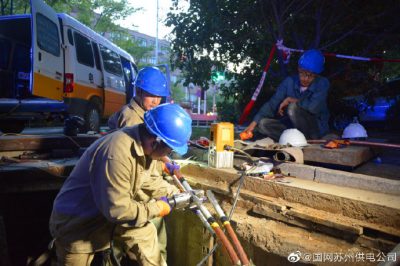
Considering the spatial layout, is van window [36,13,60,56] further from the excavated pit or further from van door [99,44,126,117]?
the excavated pit

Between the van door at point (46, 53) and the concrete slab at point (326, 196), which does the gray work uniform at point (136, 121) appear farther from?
the van door at point (46, 53)

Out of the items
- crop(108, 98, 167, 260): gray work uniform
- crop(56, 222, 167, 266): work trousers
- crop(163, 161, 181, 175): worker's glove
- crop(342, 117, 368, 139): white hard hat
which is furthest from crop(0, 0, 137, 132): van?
crop(342, 117, 368, 139): white hard hat

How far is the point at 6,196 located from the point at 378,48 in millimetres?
8049

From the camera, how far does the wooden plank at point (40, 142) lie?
4327 millimetres

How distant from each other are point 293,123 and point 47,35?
5176 mm

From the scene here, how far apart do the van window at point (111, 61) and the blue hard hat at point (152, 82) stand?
4.66 meters

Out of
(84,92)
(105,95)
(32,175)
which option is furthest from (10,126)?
(32,175)

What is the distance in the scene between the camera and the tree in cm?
569

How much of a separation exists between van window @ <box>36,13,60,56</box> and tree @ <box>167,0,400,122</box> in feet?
8.34

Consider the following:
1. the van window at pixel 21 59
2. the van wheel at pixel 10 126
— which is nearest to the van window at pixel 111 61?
the van window at pixel 21 59

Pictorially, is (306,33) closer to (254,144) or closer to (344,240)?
(254,144)

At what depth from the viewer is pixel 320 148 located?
11.3 feet

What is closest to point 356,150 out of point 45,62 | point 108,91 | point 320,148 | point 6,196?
point 320,148

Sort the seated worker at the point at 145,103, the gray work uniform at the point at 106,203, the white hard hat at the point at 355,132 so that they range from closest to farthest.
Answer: the gray work uniform at the point at 106,203 < the seated worker at the point at 145,103 < the white hard hat at the point at 355,132
